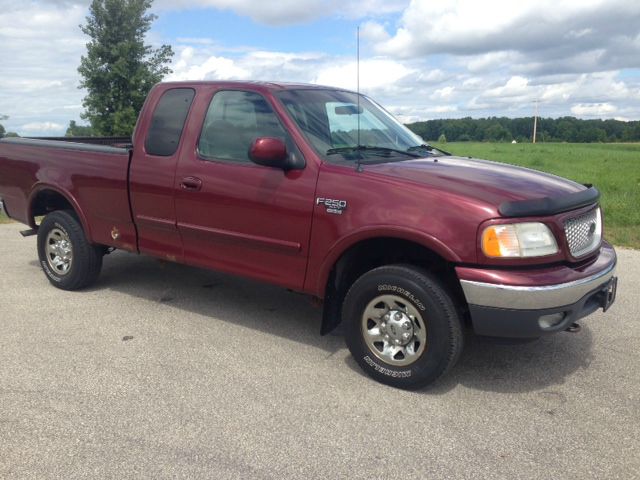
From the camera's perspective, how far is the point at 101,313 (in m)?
5.29

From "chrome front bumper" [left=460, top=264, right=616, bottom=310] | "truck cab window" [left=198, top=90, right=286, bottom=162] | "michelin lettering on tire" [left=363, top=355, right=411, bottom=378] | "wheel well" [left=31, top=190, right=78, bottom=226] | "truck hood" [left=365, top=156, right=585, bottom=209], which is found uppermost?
"truck cab window" [left=198, top=90, right=286, bottom=162]

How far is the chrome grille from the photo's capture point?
3691mm

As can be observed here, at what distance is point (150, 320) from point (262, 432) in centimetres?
216

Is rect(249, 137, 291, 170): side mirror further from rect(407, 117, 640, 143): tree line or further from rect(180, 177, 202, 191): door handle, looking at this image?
rect(407, 117, 640, 143): tree line

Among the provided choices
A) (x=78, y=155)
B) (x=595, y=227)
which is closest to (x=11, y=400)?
(x=78, y=155)

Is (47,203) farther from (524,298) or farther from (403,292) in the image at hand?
(524,298)

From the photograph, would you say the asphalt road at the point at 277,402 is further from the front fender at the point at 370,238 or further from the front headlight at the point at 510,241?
the front headlight at the point at 510,241

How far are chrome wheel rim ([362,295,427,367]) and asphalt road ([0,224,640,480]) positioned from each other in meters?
0.23

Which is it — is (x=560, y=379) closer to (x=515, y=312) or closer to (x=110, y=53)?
(x=515, y=312)

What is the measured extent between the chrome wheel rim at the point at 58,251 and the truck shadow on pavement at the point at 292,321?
38 cm

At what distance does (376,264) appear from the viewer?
4273mm

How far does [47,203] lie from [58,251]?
1.79 feet

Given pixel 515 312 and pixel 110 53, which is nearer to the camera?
pixel 515 312

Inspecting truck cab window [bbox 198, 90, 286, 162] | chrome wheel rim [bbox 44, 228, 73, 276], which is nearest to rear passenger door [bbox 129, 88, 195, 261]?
truck cab window [bbox 198, 90, 286, 162]
